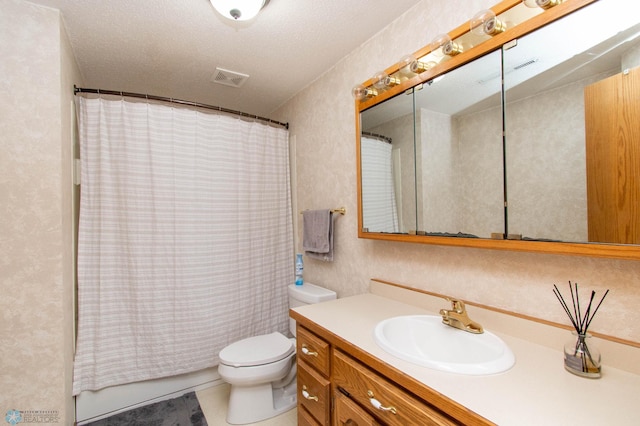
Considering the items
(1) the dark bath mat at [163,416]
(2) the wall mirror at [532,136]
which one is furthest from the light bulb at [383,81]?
(1) the dark bath mat at [163,416]

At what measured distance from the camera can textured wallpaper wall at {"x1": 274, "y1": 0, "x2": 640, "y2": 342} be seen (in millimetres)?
Result: 923

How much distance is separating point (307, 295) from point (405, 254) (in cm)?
75

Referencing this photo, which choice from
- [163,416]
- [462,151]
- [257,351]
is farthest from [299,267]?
[462,151]

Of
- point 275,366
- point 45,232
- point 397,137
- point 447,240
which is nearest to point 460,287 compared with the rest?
point 447,240

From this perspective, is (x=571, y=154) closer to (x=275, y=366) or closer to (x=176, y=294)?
(x=275, y=366)

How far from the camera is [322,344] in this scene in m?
1.22

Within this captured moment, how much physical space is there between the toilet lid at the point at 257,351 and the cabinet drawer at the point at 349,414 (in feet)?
2.31

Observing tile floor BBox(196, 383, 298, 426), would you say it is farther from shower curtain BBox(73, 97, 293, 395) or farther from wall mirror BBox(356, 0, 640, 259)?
wall mirror BBox(356, 0, 640, 259)

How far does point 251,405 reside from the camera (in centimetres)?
178

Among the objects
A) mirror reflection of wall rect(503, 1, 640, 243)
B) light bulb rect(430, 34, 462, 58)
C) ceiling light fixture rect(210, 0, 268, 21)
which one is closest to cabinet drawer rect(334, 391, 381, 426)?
mirror reflection of wall rect(503, 1, 640, 243)

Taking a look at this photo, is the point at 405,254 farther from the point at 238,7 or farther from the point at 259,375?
the point at 238,7

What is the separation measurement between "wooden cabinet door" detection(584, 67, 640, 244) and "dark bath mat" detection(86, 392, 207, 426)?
84.6 inches

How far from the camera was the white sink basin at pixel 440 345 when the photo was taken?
857 millimetres

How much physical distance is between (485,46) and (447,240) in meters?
0.75
